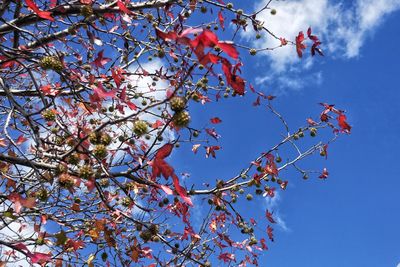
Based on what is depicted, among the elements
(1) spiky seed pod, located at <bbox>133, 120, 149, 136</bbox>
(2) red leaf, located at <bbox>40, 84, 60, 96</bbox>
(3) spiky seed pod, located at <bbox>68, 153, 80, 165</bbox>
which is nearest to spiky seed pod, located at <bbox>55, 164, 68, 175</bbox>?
(3) spiky seed pod, located at <bbox>68, 153, 80, 165</bbox>

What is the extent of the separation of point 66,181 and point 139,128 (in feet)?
2.19

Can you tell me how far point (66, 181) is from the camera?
10.8 ft

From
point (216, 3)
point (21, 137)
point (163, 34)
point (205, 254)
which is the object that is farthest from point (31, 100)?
point (163, 34)

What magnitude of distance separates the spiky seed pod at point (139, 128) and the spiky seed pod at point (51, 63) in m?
0.90

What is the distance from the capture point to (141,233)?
3.80 metres

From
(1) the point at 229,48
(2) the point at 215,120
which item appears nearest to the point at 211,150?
(2) the point at 215,120

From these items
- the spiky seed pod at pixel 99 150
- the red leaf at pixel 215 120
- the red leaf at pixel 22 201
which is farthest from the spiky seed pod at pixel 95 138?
the red leaf at pixel 215 120

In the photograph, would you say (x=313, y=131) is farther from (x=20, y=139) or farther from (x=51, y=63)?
(x=20, y=139)

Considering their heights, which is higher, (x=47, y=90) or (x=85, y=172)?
(x=47, y=90)

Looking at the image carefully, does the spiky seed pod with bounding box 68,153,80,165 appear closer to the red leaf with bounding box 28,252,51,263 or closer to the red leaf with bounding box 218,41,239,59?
the red leaf with bounding box 28,252,51,263

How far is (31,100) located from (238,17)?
278cm

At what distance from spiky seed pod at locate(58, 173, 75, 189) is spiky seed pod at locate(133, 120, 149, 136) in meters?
0.59

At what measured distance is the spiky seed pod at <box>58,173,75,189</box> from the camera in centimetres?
326

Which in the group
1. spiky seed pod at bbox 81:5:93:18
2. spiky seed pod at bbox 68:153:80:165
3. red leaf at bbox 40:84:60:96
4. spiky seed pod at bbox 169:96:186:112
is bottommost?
spiky seed pod at bbox 169:96:186:112
